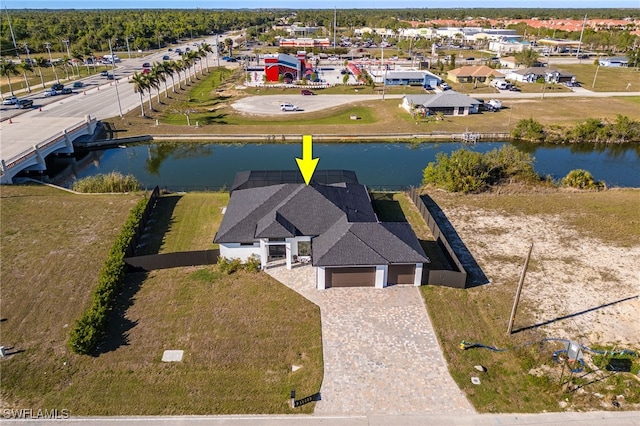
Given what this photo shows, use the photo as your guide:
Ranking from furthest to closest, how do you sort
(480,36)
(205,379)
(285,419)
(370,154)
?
(480,36)
(370,154)
(205,379)
(285,419)

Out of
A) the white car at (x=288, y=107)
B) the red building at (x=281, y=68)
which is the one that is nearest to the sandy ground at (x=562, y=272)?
the white car at (x=288, y=107)

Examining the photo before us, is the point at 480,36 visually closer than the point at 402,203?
No

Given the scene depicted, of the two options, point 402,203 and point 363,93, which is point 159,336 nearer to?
point 402,203

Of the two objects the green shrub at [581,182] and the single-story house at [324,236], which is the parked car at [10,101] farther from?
the green shrub at [581,182]

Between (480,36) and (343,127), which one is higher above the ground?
(480,36)

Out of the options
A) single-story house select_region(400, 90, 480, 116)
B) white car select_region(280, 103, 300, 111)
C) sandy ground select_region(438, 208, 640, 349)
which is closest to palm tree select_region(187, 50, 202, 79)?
white car select_region(280, 103, 300, 111)

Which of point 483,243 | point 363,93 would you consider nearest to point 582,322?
point 483,243

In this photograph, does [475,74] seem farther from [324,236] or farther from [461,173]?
[324,236]
